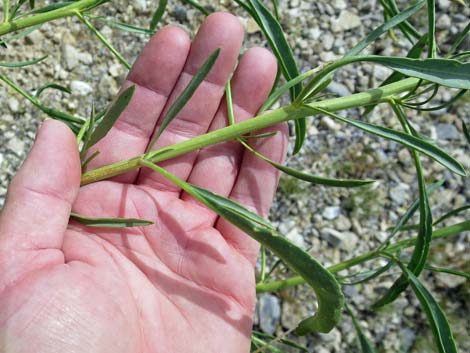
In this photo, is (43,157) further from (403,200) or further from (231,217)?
(403,200)

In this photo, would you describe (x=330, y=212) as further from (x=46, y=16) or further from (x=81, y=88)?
(x=46, y=16)

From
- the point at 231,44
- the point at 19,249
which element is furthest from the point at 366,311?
the point at 19,249

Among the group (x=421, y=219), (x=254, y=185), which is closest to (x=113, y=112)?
(x=254, y=185)

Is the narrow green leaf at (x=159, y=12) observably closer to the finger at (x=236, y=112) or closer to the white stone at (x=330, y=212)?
the finger at (x=236, y=112)

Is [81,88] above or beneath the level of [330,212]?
above

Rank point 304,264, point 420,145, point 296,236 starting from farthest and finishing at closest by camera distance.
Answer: point 296,236 < point 420,145 < point 304,264
